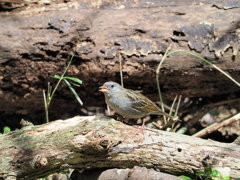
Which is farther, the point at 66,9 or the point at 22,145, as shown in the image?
the point at 66,9

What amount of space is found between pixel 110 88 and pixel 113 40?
660mm

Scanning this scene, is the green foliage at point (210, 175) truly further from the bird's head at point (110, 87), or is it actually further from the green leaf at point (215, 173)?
the bird's head at point (110, 87)

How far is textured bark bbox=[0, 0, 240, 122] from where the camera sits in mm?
4824

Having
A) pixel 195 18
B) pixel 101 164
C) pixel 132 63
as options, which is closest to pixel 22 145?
pixel 101 164

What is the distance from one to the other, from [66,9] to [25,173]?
241 centimetres

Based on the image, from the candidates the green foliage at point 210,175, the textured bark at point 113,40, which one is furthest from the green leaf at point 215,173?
the textured bark at point 113,40

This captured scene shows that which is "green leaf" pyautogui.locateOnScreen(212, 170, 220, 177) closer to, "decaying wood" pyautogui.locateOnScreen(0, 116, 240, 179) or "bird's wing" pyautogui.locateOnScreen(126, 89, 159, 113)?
"decaying wood" pyautogui.locateOnScreen(0, 116, 240, 179)

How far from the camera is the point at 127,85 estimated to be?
520 cm

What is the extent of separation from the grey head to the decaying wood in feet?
2.40

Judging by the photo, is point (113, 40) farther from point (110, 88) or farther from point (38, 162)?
point (38, 162)

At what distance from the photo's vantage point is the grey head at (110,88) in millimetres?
4730

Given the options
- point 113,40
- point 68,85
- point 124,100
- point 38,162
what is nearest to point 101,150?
point 38,162

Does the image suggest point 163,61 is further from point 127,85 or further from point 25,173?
point 25,173

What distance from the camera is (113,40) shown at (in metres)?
4.86
